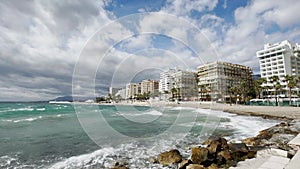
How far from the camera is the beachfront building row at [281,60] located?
6116cm

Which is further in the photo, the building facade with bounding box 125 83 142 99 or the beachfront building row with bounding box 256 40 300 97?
the beachfront building row with bounding box 256 40 300 97

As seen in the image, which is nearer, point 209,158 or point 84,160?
point 209,158

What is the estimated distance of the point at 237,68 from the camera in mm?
73938

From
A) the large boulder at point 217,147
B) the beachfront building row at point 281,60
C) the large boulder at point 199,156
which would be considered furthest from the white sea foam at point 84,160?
the beachfront building row at point 281,60

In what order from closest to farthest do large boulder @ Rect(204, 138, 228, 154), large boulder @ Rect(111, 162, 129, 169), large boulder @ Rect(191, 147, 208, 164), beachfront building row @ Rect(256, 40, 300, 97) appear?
large boulder @ Rect(191, 147, 208, 164)
large boulder @ Rect(111, 162, 129, 169)
large boulder @ Rect(204, 138, 228, 154)
beachfront building row @ Rect(256, 40, 300, 97)

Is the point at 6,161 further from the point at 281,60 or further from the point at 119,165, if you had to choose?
the point at 281,60

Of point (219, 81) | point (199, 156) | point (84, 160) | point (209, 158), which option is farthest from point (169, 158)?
point (219, 81)

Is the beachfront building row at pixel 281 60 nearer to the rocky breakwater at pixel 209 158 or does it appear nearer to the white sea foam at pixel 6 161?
the rocky breakwater at pixel 209 158

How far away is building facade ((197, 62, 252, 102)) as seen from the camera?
6122 centimetres

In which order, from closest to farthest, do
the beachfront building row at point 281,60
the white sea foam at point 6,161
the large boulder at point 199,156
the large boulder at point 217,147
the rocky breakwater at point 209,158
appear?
the rocky breakwater at point 209,158 < the large boulder at point 199,156 < the large boulder at point 217,147 < the white sea foam at point 6,161 < the beachfront building row at point 281,60

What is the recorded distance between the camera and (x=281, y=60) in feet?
203

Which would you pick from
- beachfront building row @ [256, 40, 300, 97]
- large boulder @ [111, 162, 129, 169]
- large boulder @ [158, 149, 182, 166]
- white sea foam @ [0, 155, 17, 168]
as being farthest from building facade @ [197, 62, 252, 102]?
white sea foam @ [0, 155, 17, 168]

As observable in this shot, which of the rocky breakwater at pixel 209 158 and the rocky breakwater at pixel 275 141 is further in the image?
the rocky breakwater at pixel 275 141

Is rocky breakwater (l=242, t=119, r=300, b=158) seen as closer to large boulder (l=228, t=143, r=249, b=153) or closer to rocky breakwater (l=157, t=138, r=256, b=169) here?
large boulder (l=228, t=143, r=249, b=153)
